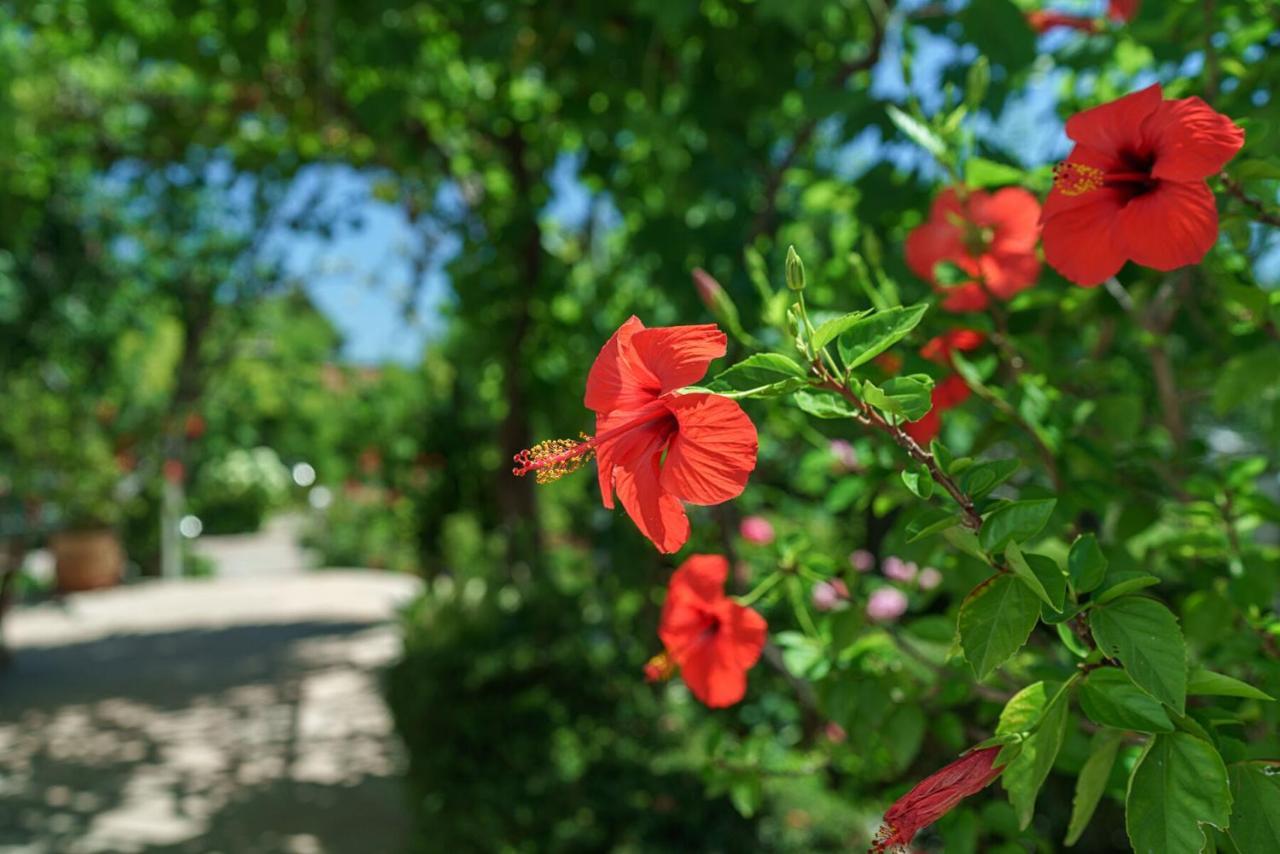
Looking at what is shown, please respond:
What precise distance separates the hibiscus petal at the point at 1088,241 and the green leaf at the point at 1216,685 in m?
0.29

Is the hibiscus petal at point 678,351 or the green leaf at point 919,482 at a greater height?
the hibiscus petal at point 678,351

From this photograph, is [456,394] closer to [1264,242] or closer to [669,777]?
[669,777]

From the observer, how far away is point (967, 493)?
2.24 feet

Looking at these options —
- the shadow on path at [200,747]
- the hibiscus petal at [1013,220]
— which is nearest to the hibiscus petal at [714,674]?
the hibiscus petal at [1013,220]

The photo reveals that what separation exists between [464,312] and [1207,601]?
2822mm

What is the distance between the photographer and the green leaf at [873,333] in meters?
0.64

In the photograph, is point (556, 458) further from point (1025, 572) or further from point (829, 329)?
point (1025, 572)

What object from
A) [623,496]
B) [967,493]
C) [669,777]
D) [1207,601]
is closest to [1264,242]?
[1207,601]

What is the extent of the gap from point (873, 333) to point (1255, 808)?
0.38 meters

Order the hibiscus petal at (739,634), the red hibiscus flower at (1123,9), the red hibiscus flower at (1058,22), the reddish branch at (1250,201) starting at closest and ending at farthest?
the reddish branch at (1250,201), the hibiscus petal at (739,634), the red hibiscus flower at (1123,9), the red hibiscus flower at (1058,22)

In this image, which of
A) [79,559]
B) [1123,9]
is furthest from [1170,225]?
[79,559]

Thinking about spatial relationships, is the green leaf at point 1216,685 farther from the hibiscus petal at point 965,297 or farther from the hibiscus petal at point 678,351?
the hibiscus petal at point 965,297

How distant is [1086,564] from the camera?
0.66 metres

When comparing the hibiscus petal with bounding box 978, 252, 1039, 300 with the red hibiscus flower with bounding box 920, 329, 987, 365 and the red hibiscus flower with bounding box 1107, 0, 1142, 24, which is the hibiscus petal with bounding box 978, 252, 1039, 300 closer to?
the red hibiscus flower with bounding box 920, 329, 987, 365
